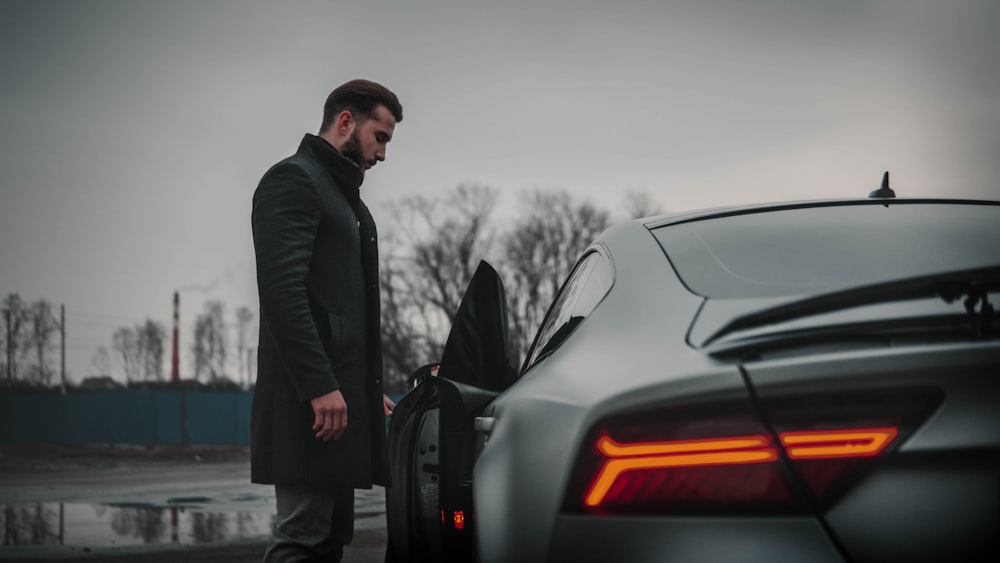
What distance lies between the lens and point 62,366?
154 ft

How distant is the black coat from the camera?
10.4 ft

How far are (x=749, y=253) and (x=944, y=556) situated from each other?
942 mm

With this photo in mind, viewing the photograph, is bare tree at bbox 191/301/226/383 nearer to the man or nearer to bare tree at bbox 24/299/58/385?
bare tree at bbox 24/299/58/385

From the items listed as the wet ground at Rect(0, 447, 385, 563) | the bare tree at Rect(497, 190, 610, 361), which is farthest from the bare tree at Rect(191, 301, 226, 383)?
the wet ground at Rect(0, 447, 385, 563)

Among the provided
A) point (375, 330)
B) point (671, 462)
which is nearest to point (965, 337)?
point (671, 462)

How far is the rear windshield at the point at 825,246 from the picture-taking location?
6.66 feet

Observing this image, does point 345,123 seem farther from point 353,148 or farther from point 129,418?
point 129,418

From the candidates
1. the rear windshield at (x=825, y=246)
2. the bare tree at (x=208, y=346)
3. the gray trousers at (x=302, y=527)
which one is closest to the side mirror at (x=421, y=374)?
the gray trousers at (x=302, y=527)

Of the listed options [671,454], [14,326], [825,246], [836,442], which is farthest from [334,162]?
[14,326]

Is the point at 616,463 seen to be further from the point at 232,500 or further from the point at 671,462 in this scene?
the point at 232,500

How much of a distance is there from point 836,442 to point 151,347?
283ft

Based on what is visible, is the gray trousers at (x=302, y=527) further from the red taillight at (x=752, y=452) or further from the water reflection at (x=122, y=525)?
the water reflection at (x=122, y=525)

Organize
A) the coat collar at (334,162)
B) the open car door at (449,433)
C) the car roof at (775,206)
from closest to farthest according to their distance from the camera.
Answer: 1. the car roof at (775,206)
2. the open car door at (449,433)
3. the coat collar at (334,162)

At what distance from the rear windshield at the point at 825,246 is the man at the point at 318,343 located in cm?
122
